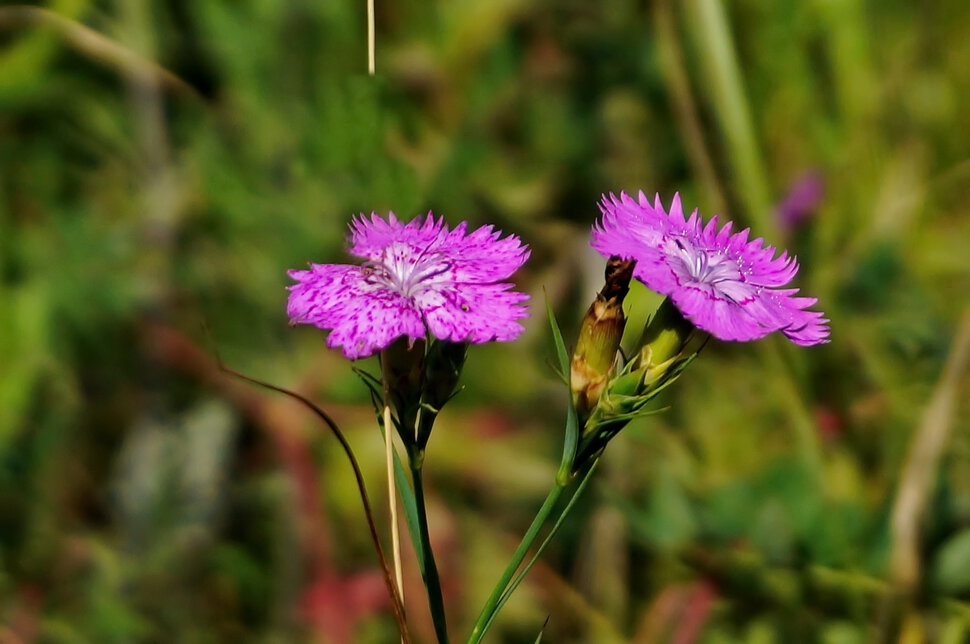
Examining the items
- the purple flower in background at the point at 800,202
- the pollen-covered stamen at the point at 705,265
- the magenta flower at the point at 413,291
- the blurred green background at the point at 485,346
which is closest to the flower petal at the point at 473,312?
the magenta flower at the point at 413,291

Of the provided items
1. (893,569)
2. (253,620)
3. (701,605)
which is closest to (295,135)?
(253,620)

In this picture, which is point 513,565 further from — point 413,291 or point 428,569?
point 413,291

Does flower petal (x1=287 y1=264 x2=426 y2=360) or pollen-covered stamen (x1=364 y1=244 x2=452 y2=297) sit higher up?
pollen-covered stamen (x1=364 y1=244 x2=452 y2=297)

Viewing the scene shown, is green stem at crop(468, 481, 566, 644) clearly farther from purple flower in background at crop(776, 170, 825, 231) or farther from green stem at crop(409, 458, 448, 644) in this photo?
purple flower in background at crop(776, 170, 825, 231)

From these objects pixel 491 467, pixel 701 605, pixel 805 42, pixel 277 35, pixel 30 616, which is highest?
pixel 805 42

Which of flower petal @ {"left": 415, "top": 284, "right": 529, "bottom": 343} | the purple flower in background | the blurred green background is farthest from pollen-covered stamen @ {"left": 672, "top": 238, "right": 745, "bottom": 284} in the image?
the purple flower in background

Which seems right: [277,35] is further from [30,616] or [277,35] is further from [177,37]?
[30,616]
